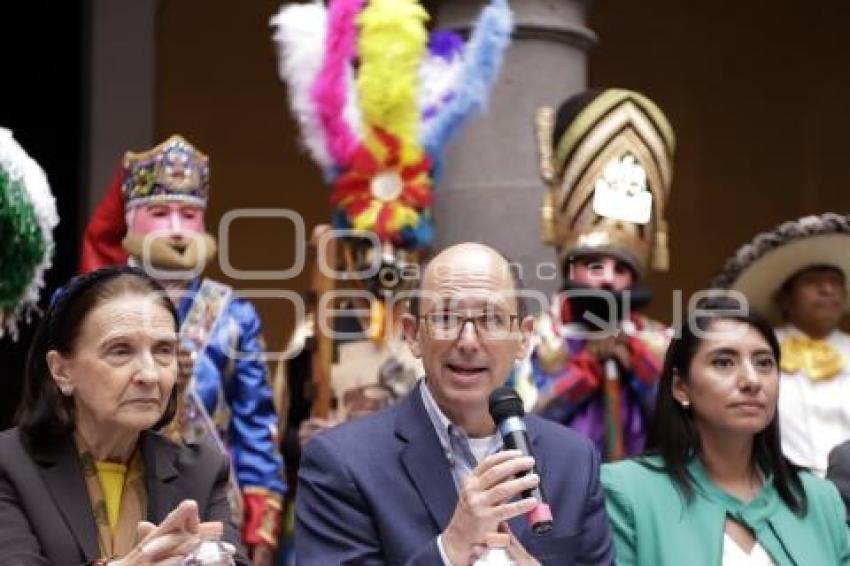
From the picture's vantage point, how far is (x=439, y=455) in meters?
4.21

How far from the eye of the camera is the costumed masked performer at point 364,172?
21.3 feet

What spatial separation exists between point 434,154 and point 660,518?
7.38ft

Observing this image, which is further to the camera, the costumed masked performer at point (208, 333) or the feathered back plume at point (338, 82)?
the feathered back plume at point (338, 82)

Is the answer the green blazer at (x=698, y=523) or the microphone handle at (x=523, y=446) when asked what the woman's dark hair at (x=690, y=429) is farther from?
the microphone handle at (x=523, y=446)

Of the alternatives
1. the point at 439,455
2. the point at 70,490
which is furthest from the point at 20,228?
the point at 439,455

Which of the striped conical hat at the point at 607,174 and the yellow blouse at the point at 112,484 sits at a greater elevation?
the striped conical hat at the point at 607,174

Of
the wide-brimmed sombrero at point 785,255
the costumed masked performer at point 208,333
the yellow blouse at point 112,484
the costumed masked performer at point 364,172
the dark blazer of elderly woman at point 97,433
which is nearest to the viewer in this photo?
the dark blazer of elderly woman at point 97,433

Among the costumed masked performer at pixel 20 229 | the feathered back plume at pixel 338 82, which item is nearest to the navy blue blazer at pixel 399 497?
the costumed masked performer at pixel 20 229

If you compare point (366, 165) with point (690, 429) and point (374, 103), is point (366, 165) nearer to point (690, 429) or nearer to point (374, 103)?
point (374, 103)

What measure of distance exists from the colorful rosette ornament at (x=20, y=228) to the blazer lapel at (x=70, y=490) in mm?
1235

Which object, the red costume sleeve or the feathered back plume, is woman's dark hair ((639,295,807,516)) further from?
the red costume sleeve

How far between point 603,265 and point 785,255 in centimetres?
59

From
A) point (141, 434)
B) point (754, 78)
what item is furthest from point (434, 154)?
point (754, 78)

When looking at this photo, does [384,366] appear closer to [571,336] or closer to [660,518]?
[571,336]
